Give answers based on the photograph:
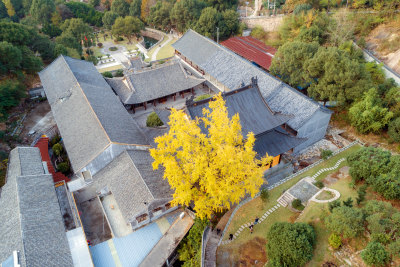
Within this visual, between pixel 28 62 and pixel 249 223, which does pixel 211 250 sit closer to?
pixel 249 223

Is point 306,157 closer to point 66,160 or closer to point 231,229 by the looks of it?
point 231,229

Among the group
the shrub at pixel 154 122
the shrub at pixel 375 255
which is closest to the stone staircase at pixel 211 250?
the shrub at pixel 375 255

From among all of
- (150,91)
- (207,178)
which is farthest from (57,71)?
(207,178)

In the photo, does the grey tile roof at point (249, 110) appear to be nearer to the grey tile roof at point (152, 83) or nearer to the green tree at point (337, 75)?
the green tree at point (337, 75)

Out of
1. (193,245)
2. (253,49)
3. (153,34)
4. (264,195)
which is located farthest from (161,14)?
(193,245)

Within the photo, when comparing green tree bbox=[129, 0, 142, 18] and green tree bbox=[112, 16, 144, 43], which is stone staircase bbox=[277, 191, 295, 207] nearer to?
green tree bbox=[112, 16, 144, 43]

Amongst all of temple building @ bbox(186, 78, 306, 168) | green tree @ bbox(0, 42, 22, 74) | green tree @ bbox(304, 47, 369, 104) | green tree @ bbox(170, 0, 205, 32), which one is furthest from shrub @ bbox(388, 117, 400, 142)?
green tree @ bbox(0, 42, 22, 74)

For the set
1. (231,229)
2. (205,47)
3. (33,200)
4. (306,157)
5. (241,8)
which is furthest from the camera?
(241,8)
